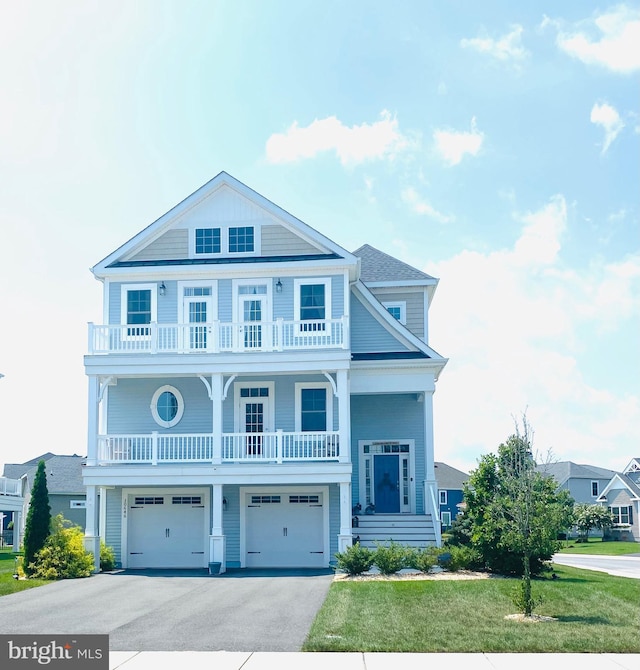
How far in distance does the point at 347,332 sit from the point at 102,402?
7875 millimetres

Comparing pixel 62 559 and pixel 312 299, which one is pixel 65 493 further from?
pixel 312 299

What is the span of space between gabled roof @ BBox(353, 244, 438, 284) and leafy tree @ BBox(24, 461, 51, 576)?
43.3ft

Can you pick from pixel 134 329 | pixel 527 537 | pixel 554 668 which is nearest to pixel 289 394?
pixel 134 329

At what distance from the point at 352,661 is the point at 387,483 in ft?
53.6

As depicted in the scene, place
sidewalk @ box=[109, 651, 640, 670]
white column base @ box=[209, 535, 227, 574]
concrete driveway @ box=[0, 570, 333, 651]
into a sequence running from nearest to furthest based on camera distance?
sidewalk @ box=[109, 651, 640, 670]
concrete driveway @ box=[0, 570, 333, 651]
white column base @ box=[209, 535, 227, 574]

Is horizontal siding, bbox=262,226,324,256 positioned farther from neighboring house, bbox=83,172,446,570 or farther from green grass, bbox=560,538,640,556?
green grass, bbox=560,538,640,556

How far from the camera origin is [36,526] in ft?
72.6

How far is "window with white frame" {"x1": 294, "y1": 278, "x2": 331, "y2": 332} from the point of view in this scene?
25.4 metres

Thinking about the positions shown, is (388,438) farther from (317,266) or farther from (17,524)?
(17,524)

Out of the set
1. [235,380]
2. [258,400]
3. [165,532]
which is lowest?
[165,532]

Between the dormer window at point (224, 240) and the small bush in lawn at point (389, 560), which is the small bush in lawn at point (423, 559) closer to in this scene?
the small bush in lawn at point (389, 560)

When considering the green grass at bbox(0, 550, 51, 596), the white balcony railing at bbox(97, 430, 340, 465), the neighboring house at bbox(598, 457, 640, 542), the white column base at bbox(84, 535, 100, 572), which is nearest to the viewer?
the green grass at bbox(0, 550, 51, 596)

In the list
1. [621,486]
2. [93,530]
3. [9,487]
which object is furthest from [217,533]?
[621,486]

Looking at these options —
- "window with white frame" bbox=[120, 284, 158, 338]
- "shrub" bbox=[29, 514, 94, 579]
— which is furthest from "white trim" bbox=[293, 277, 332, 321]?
"shrub" bbox=[29, 514, 94, 579]
